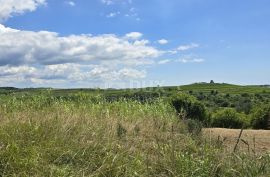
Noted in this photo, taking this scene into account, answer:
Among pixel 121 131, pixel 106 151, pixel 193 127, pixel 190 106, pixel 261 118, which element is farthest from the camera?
pixel 261 118

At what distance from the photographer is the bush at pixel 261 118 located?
1670 cm

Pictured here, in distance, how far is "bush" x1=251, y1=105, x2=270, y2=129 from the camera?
16703 millimetres

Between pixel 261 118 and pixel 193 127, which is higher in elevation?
pixel 193 127

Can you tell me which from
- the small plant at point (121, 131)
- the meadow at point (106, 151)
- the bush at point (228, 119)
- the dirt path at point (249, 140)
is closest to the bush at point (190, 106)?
the bush at point (228, 119)

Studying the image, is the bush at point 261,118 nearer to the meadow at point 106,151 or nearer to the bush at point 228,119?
the bush at point 228,119

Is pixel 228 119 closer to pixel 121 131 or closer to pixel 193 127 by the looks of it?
pixel 193 127

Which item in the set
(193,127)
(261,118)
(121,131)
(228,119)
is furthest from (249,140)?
(228,119)

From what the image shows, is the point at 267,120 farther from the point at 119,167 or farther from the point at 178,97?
the point at 119,167

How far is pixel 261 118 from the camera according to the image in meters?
16.9

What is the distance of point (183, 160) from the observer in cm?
668

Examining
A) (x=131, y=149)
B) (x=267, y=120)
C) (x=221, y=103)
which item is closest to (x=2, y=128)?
(x=131, y=149)

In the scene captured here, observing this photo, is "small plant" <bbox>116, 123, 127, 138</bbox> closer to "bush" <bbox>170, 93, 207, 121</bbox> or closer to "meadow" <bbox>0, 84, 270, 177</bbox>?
"meadow" <bbox>0, 84, 270, 177</bbox>

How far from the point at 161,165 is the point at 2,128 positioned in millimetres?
2477

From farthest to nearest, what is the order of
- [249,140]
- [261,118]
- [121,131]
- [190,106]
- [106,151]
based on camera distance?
1. [261,118]
2. [190,106]
3. [249,140]
4. [121,131]
5. [106,151]
